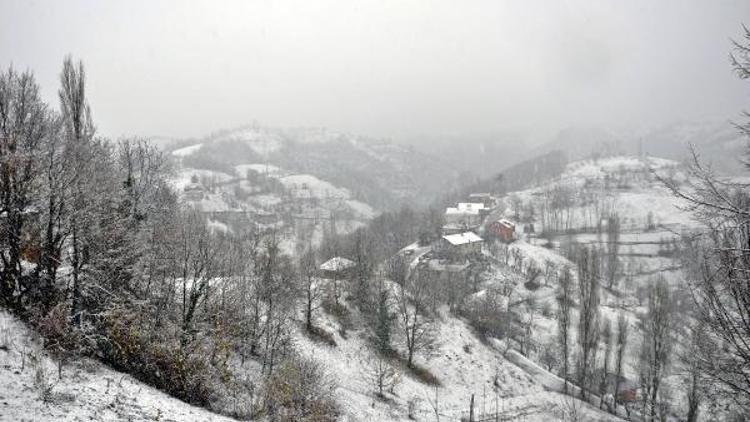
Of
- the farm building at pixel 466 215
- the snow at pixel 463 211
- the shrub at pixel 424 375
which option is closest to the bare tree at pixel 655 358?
the shrub at pixel 424 375

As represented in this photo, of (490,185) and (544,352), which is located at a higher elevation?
(490,185)

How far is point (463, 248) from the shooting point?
91188mm

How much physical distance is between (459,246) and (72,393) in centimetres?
8287

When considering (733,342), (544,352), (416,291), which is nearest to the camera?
(733,342)

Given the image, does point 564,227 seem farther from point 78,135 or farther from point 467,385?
point 78,135

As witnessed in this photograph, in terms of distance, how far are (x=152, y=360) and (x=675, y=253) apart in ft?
413

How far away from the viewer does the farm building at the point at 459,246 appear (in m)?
89.7

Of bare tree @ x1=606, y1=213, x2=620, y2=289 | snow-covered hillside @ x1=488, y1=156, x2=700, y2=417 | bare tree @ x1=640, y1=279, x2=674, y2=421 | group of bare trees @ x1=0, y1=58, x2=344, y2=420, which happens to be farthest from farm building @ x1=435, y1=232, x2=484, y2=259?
group of bare trees @ x1=0, y1=58, x2=344, y2=420

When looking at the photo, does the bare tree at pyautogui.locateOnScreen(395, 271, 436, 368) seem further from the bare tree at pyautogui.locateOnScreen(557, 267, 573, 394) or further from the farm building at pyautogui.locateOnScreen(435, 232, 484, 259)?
the farm building at pyautogui.locateOnScreen(435, 232, 484, 259)

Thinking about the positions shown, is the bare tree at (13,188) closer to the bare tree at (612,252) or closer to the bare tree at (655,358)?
the bare tree at (655,358)

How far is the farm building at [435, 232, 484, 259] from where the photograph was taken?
89688 millimetres

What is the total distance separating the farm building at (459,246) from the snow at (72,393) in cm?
7787

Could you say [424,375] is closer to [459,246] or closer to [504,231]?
[459,246]

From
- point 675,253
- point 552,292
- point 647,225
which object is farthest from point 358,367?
point 647,225
